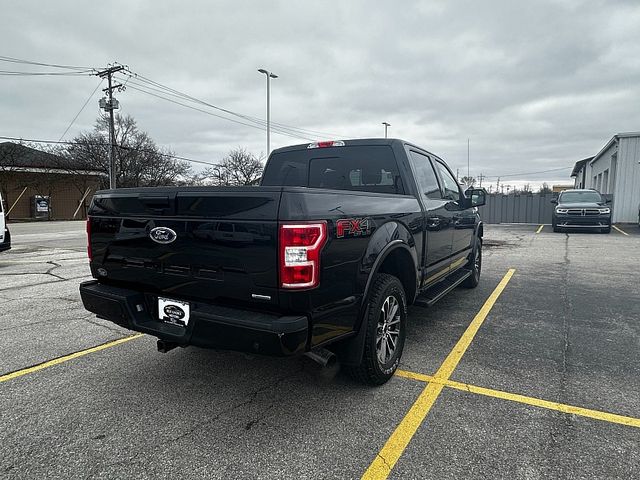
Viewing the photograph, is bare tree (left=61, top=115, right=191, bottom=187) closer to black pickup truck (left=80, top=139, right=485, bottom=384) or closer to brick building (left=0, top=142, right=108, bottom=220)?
brick building (left=0, top=142, right=108, bottom=220)

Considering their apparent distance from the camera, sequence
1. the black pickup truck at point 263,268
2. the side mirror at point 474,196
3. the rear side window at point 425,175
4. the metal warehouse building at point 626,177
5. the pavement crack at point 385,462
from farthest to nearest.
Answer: the metal warehouse building at point 626,177, the side mirror at point 474,196, the rear side window at point 425,175, the black pickup truck at point 263,268, the pavement crack at point 385,462

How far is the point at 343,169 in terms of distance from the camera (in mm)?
4250

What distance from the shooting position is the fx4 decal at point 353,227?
8.51 feet

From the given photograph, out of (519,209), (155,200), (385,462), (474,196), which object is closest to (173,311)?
(155,200)

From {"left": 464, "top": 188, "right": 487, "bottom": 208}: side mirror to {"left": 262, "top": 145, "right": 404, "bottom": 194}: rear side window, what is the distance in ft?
6.49

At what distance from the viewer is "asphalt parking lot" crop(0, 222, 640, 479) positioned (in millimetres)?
2283

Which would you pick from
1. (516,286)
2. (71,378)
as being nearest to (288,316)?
(71,378)

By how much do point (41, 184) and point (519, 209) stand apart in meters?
37.6

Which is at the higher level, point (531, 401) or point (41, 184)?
point (41, 184)

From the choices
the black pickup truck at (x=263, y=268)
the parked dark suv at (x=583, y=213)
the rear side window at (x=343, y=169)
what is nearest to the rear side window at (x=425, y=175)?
the rear side window at (x=343, y=169)

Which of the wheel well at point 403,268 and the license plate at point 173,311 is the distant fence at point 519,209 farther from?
the license plate at point 173,311

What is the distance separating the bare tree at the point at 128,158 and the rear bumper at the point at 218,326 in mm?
37297

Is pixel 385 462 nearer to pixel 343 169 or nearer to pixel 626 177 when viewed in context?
pixel 343 169

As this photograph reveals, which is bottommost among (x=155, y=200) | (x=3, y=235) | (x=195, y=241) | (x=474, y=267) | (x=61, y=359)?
(x=61, y=359)
